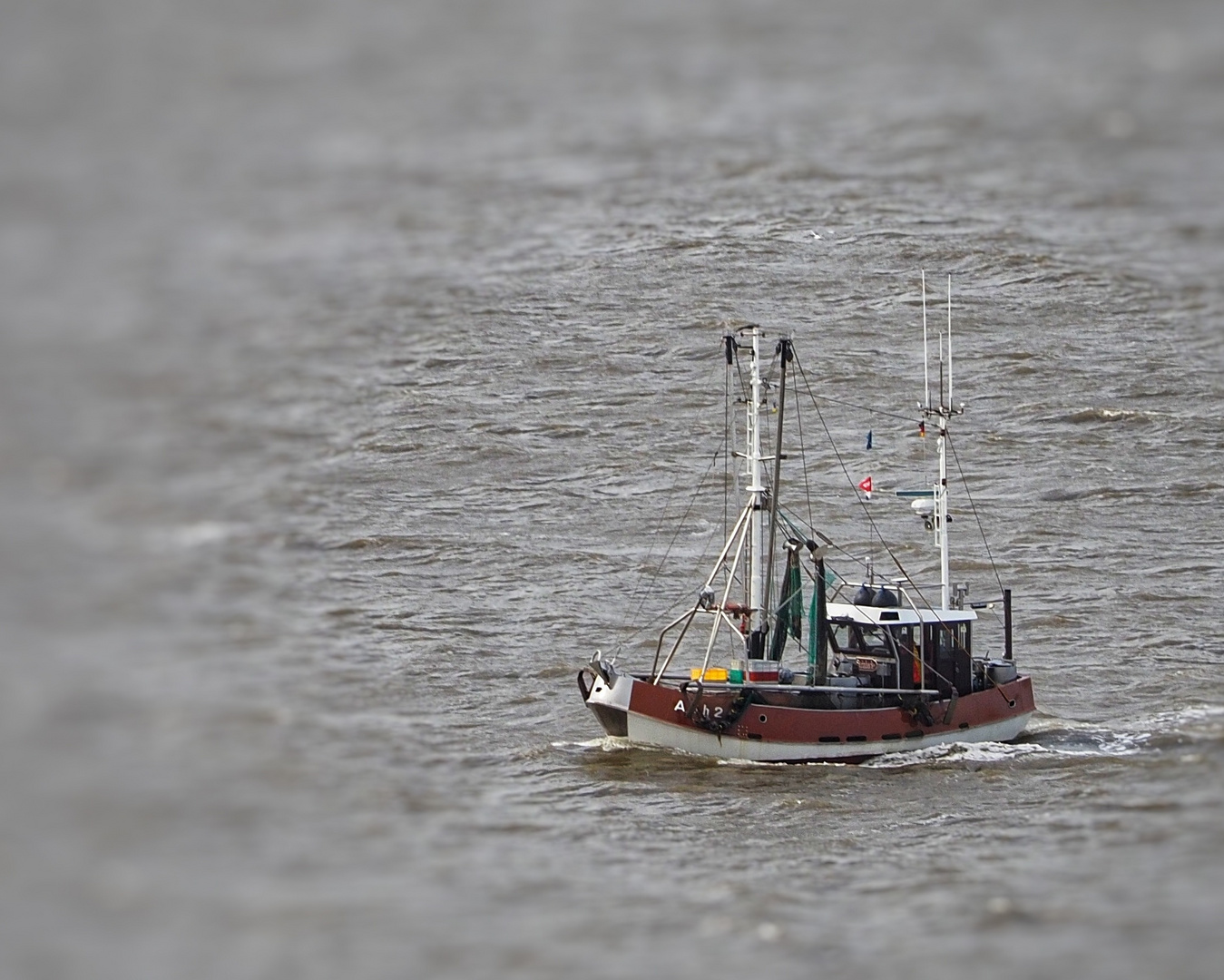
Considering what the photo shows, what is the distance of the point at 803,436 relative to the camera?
113ft

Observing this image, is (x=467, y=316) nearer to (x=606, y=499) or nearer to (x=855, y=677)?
(x=606, y=499)

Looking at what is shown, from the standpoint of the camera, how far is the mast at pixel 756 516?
73.3 feet

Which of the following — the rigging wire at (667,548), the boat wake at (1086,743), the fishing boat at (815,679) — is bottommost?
the boat wake at (1086,743)

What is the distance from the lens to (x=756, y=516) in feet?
74.1

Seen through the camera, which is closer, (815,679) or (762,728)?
(762,728)

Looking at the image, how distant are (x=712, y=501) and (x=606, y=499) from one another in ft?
6.28

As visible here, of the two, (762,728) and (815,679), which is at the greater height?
(815,679)

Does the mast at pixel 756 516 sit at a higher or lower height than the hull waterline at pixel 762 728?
higher

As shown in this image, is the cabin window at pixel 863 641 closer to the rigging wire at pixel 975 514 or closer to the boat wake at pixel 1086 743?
the boat wake at pixel 1086 743

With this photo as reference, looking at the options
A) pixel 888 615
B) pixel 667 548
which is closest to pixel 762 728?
pixel 888 615

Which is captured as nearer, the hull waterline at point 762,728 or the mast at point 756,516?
the hull waterline at point 762,728

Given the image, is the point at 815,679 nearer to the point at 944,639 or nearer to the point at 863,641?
the point at 863,641

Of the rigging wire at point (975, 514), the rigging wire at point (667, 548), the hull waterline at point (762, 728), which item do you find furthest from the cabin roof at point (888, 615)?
the rigging wire at point (975, 514)

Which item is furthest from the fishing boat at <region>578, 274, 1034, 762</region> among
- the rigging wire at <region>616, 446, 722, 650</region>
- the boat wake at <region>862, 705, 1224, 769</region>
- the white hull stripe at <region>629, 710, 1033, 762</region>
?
the rigging wire at <region>616, 446, 722, 650</region>
